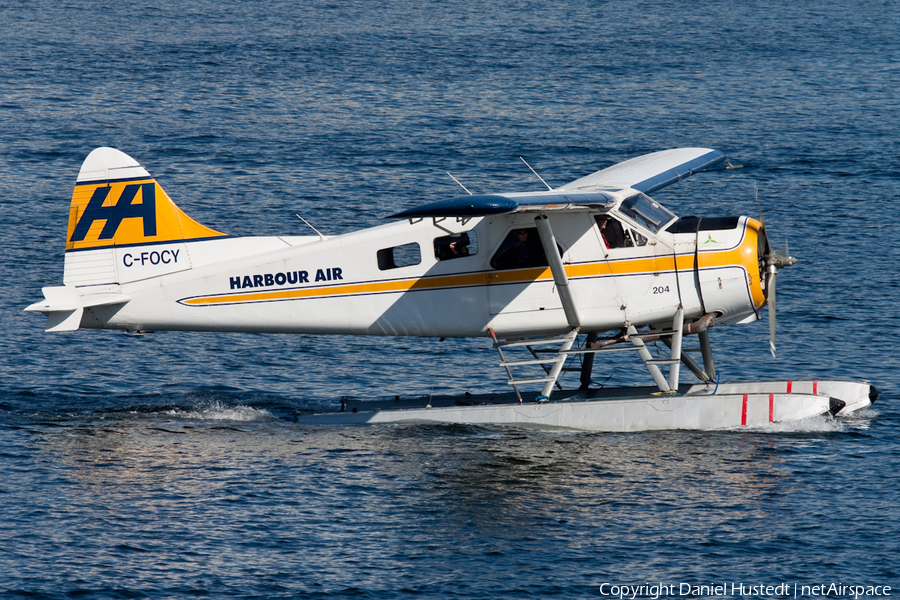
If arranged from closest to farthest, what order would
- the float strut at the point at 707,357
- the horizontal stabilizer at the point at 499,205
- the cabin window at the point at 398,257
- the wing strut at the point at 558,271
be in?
the horizontal stabilizer at the point at 499,205
the wing strut at the point at 558,271
the cabin window at the point at 398,257
the float strut at the point at 707,357

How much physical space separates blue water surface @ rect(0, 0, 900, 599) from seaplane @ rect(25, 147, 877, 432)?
618mm

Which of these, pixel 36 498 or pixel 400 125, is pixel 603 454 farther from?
pixel 400 125

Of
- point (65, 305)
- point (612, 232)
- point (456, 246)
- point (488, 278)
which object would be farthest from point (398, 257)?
point (65, 305)

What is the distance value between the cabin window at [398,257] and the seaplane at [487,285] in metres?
0.02

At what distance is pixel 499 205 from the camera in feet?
49.3

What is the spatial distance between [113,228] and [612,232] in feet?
27.2

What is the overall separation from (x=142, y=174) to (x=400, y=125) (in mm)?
23713

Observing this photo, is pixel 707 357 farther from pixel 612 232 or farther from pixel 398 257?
pixel 398 257

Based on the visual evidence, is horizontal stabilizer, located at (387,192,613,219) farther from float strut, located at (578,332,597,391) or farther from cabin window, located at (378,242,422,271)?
float strut, located at (578,332,597,391)

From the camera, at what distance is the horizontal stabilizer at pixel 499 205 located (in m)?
14.9

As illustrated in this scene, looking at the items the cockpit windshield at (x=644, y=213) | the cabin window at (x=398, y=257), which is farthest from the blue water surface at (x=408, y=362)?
the cockpit windshield at (x=644, y=213)

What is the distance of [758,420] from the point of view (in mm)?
17953

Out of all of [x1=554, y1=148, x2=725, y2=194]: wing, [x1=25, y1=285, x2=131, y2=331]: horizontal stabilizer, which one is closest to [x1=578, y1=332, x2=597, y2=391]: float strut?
[x1=554, y1=148, x2=725, y2=194]: wing

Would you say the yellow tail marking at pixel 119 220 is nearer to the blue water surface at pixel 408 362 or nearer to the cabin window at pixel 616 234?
the blue water surface at pixel 408 362
